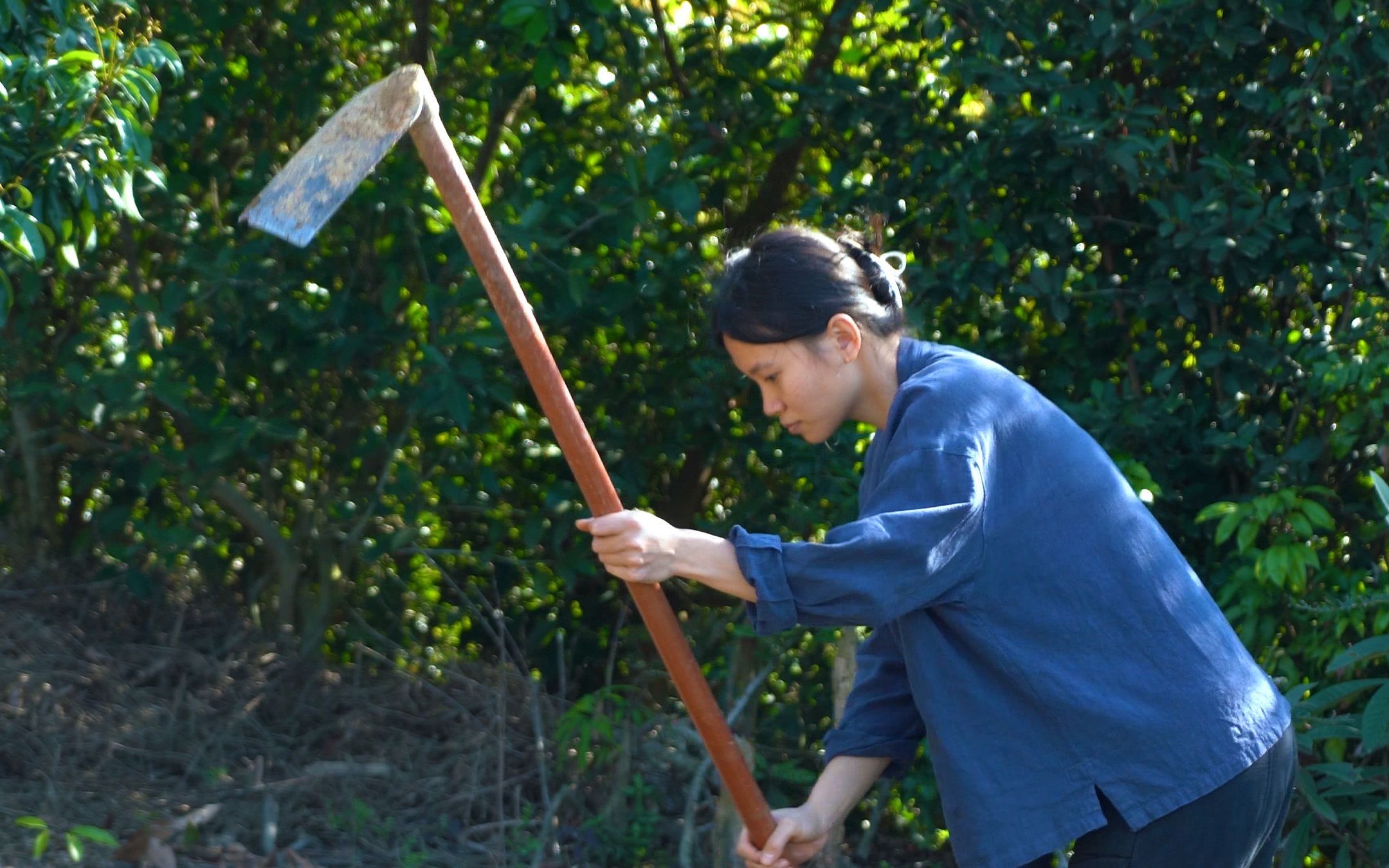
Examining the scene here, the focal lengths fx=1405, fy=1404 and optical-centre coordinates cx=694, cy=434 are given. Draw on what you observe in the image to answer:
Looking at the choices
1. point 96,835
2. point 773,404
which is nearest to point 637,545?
point 773,404

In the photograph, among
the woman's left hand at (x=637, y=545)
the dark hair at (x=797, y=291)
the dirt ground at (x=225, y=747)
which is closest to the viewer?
the woman's left hand at (x=637, y=545)

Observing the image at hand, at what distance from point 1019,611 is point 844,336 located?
1.49ft

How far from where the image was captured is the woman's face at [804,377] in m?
1.99

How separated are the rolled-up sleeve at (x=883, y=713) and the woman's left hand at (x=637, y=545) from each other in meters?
0.54

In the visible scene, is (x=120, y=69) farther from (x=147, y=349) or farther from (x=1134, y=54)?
(x=1134, y=54)

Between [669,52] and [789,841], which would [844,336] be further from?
[669,52]

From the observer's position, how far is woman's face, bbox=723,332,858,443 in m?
1.99

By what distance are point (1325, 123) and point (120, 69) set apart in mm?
3013

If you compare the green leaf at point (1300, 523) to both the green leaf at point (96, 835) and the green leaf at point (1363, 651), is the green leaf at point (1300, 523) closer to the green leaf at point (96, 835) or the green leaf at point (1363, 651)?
the green leaf at point (1363, 651)

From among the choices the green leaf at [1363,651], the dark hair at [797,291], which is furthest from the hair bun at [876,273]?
the green leaf at [1363,651]

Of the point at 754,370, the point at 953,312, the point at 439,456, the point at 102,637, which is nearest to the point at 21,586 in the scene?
the point at 102,637

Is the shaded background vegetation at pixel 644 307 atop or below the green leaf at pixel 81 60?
below

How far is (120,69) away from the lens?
127 inches

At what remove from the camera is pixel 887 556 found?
174 cm
